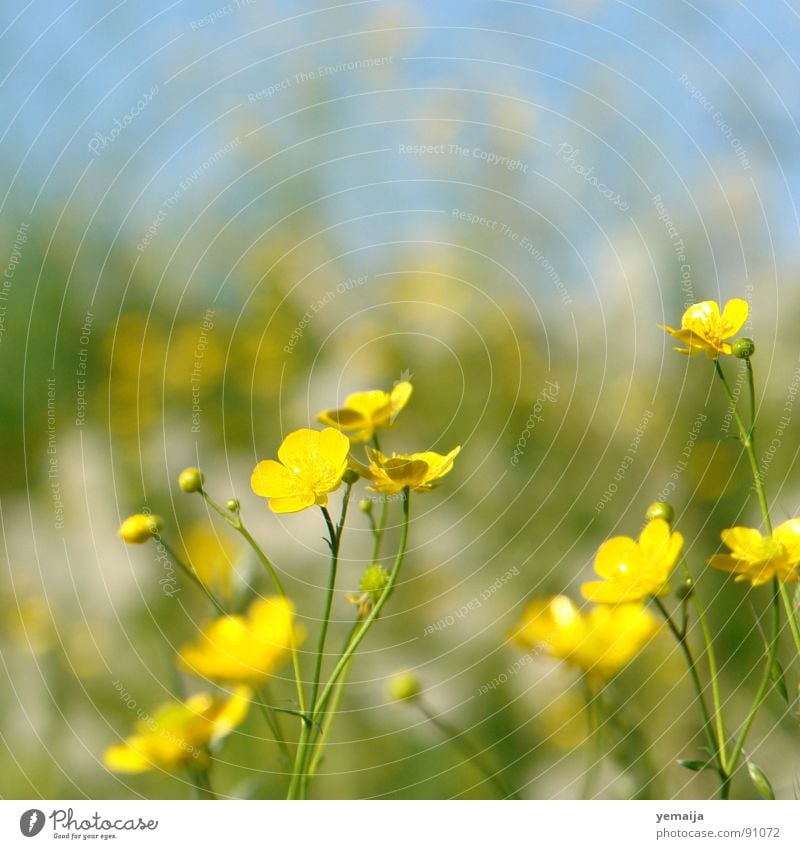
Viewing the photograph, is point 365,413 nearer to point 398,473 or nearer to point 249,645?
point 398,473

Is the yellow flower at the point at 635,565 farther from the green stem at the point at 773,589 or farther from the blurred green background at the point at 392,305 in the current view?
the blurred green background at the point at 392,305

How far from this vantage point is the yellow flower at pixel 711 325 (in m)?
0.67

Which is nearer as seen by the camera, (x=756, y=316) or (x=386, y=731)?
(x=386, y=731)

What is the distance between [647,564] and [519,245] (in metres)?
0.51

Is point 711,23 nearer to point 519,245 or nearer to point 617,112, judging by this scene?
point 617,112

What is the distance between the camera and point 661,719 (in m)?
0.89

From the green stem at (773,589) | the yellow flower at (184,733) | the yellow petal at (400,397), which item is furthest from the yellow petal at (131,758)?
the green stem at (773,589)

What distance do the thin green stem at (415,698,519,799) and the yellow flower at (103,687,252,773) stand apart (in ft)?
0.55

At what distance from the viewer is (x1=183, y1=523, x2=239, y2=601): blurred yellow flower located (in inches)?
32.8

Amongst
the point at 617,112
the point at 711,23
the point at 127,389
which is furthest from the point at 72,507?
the point at 711,23

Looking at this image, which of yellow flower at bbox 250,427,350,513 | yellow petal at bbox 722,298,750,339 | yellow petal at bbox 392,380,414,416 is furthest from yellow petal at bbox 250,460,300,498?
yellow petal at bbox 722,298,750,339

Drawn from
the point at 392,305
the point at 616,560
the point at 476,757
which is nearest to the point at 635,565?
the point at 616,560
